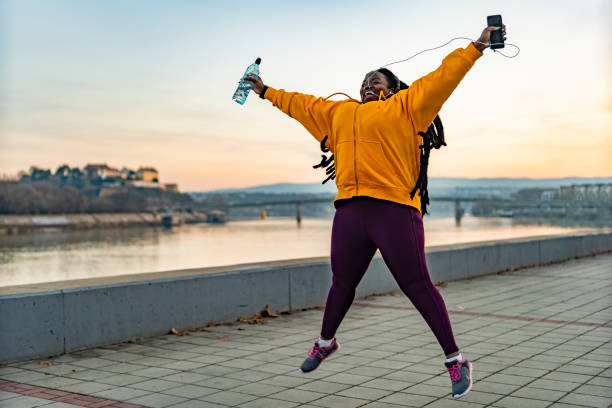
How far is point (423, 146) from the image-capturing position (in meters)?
3.62

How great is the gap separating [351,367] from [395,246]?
168 centimetres

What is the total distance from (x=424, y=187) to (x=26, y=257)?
2902 inches

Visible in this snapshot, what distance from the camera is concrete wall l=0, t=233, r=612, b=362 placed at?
5195 millimetres

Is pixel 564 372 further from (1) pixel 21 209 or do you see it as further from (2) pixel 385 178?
(1) pixel 21 209

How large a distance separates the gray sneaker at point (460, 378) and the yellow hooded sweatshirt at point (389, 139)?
0.81 m

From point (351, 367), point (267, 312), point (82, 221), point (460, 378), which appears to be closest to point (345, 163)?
point (460, 378)

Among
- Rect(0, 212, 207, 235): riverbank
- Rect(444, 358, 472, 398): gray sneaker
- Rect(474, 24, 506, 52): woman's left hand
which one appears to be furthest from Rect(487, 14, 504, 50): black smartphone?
Rect(0, 212, 207, 235): riverbank

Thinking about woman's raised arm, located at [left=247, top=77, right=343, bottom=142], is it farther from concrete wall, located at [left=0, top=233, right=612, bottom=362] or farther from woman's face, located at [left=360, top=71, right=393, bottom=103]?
concrete wall, located at [left=0, top=233, right=612, bottom=362]

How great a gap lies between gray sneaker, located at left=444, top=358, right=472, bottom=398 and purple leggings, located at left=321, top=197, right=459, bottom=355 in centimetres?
7

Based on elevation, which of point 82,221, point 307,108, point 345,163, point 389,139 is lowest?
point 82,221

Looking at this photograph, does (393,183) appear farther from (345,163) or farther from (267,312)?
(267,312)

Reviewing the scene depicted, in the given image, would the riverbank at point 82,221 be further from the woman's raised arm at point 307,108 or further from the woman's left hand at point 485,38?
the woman's left hand at point 485,38

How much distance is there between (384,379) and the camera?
447 cm

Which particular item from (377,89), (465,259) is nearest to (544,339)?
(377,89)
